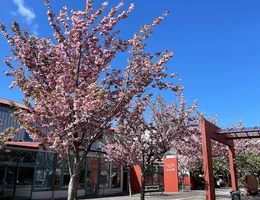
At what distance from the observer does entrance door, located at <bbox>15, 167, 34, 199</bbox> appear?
1714 cm

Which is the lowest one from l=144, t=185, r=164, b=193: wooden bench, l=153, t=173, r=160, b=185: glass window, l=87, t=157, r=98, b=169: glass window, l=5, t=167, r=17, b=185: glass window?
l=144, t=185, r=164, b=193: wooden bench

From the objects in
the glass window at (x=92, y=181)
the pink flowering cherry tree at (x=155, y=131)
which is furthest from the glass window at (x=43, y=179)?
the pink flowering cherry tree at (x=155, y=131)

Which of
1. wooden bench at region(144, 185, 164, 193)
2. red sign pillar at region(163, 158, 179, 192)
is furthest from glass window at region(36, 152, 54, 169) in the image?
red sign pillar at region(163, 158, 179, 192)

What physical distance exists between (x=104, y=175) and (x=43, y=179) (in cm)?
747

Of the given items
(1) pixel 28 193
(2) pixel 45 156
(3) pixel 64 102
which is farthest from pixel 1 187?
(3) pixel 64 102

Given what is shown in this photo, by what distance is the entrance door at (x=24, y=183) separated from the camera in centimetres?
1714

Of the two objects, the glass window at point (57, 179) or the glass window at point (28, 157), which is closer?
the glass window at point (28, 157)

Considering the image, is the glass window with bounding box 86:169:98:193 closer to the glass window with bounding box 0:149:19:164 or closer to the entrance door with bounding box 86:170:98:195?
the entrance door with bounding box 86:170:98:195

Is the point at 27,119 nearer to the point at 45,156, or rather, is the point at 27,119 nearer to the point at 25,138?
the point at 45,156

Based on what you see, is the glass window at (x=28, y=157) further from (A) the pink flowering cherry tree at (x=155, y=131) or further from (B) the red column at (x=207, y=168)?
(B) the red column at (x=207, y=168)

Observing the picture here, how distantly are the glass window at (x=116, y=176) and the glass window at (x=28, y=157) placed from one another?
971cm

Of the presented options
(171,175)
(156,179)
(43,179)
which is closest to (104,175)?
(43,179)

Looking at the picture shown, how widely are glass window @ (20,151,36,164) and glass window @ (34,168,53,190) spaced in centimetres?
86

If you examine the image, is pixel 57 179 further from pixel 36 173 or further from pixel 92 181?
pixel 92 181
